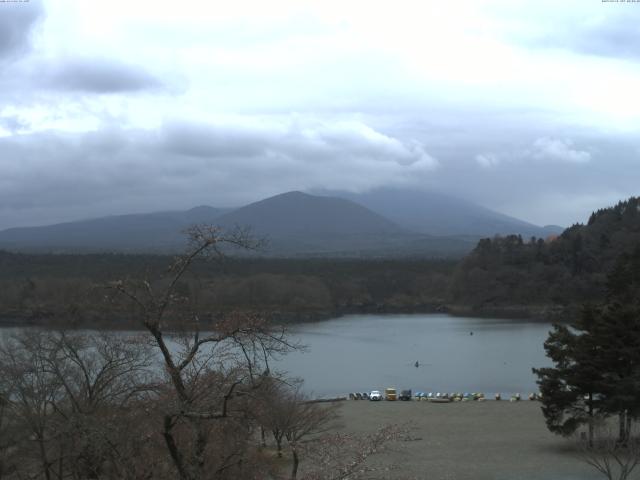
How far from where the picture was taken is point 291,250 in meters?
171

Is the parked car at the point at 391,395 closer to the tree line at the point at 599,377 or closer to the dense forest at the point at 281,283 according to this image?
the tree line at the point at 599,377

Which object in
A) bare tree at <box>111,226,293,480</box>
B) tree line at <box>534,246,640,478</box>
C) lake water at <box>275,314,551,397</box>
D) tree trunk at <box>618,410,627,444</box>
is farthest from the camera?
lake water at <box>275,314,551,397</box>

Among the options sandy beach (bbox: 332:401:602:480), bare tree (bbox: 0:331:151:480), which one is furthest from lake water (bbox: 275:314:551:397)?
bare tree (bbox: 0:331:151:480)

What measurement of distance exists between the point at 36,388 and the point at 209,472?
6.29 m

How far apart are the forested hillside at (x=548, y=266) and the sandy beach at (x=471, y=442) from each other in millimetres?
46552

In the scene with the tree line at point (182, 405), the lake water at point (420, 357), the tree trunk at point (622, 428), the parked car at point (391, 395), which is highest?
the tree line at point (182, 405)

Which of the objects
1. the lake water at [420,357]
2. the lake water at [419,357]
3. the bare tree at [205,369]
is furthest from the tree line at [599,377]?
the bare tree at [205,369]

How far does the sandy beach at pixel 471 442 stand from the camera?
Answer: 15.2m

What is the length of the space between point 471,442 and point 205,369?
14.3 meters

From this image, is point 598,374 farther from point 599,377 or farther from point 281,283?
point 281,283

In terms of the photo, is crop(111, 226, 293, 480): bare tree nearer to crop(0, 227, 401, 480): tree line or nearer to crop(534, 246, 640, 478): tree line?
crop(0, 227, 401, 480): tree line

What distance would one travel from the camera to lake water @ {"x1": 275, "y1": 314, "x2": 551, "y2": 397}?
31312 millimetres

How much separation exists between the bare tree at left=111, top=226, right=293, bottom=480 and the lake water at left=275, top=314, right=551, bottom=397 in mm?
15454

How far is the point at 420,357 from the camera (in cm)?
3959
